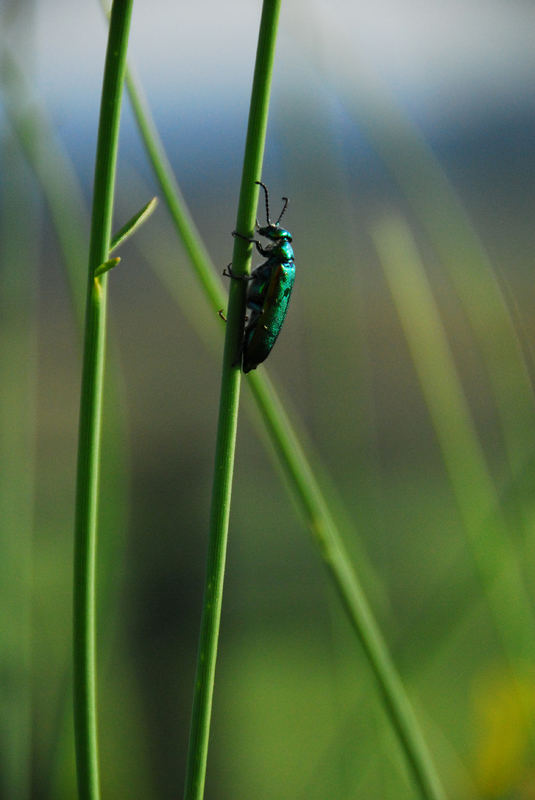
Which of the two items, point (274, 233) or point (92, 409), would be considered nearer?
point (92, 409)

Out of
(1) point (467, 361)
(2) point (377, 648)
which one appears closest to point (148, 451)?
(1) point (467, 361)

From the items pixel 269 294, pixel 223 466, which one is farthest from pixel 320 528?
pixel 269 294

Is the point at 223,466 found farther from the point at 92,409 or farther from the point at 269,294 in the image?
A: the point at 269,294

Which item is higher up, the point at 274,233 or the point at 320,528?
the point at 274,233

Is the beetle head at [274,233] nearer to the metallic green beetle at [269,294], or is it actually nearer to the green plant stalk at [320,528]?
the metallic green beetle at [269,294]

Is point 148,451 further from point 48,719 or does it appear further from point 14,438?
point 14,438

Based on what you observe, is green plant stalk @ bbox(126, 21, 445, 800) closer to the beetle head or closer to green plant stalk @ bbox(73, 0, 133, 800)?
green plant stalk @ bbox(73, 0, 133, 800)

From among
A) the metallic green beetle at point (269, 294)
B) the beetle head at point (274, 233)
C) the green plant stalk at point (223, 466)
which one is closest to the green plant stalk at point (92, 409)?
the green plant stalk at point (223, 466)
